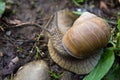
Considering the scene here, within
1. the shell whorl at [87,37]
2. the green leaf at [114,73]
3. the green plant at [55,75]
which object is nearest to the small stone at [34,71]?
the green plant at [55,75]

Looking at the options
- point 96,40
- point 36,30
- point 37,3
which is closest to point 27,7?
A: point 37,3

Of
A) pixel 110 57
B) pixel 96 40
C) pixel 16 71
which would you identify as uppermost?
pixel 96 40

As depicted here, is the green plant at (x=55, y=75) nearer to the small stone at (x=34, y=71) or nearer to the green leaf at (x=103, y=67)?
the small stone at (x=34, y=71)

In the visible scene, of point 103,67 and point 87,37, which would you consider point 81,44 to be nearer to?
point 87,37

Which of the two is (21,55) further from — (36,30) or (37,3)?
(37,3)

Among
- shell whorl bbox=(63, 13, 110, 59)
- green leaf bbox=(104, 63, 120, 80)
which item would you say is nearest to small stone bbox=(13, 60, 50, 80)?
shell whorl bbox=(63, 13, 110, 59)

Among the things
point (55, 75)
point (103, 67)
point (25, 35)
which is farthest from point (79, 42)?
point (25, 35)
